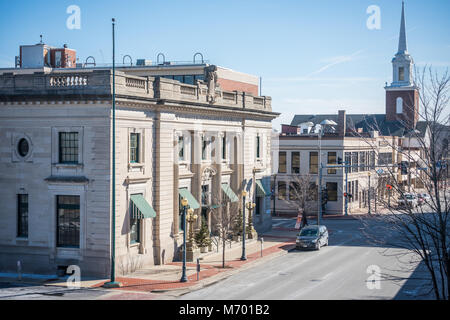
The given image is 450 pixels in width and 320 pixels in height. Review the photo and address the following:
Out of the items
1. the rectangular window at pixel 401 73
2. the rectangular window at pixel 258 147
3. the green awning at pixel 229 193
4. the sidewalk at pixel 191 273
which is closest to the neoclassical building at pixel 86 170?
the sidewalk at pixel 191 273

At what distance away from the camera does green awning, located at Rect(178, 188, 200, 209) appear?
3801cm

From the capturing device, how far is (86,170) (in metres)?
31.7

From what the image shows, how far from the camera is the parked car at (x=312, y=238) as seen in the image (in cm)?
4252

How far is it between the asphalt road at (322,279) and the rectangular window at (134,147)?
8.74 metres

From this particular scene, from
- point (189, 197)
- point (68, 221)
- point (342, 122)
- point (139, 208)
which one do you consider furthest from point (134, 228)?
point (342, 122)

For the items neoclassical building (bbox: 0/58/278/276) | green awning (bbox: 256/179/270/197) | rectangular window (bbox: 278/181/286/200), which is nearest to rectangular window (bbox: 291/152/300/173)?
rectangular window (bbox: 278/181/286/200)

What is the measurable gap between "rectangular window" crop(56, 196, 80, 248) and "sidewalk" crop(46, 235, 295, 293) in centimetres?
275

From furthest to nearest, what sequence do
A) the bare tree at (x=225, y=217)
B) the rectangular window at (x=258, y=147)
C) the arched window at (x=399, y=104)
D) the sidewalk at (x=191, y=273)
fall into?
1. the arched window at (x=399, y=104)
2. the rectangular window at (x=258, y=147)
3. the bare tree at (x=225, y=217)
4. the sidewalk at (x=191, y=273)

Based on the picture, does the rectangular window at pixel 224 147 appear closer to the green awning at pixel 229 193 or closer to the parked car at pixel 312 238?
the green awning at pixel 229 193

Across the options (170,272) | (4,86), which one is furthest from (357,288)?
(4,86)

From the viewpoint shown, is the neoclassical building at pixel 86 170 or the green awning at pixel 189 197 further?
the green awning at pixel 189 197

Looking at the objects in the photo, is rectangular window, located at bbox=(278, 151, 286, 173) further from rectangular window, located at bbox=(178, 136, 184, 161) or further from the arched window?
the arched window
